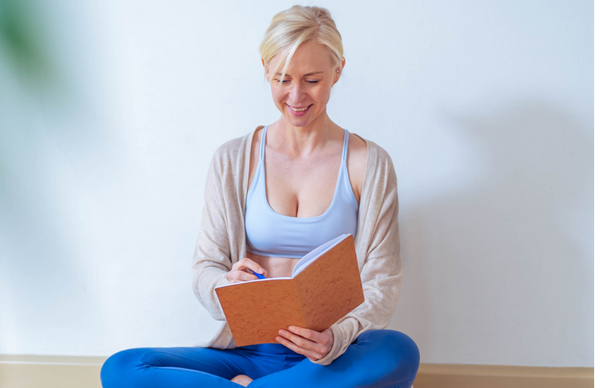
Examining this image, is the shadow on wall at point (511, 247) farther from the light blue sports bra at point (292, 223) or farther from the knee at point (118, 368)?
the knee at point (118, 368)

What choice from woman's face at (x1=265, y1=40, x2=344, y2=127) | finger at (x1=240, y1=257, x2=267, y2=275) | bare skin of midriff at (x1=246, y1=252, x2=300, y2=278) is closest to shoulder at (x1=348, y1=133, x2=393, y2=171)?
woman's face at (x1=265, y1=40, x2=344, y2=127)

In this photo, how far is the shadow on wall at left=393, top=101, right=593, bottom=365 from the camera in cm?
152

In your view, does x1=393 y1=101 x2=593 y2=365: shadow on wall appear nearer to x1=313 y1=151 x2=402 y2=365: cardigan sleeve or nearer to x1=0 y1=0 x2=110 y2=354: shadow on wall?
x1=313 y1=151 x2=402 y2=365: cardigan sleeve

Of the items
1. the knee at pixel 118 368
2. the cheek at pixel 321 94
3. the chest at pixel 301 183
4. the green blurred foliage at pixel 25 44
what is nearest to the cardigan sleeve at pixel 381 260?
the chest at pixel 301 183

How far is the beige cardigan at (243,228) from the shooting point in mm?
1232

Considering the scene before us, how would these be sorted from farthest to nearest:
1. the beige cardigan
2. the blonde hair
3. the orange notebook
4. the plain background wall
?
the plain background wall, the beige cardigan, the blonde hair, the orange notebook

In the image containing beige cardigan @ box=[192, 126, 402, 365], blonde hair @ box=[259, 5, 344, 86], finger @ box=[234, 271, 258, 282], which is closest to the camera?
finger @ box=[234, 271, 258, 282]

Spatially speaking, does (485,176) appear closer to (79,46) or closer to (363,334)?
(363,334)

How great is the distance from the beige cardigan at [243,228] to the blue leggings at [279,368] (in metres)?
0.07

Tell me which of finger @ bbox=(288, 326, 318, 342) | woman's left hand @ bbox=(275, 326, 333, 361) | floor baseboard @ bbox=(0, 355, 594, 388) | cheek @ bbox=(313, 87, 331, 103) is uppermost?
cheek @ bbox=(313, 87, 331, 103)

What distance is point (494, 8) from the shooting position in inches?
57.7

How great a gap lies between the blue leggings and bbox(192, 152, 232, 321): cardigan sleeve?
0.14m

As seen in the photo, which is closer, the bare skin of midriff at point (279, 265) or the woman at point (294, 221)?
the woman at point (294, 221)

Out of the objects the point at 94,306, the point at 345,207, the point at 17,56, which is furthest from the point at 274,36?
the point at 94,306
